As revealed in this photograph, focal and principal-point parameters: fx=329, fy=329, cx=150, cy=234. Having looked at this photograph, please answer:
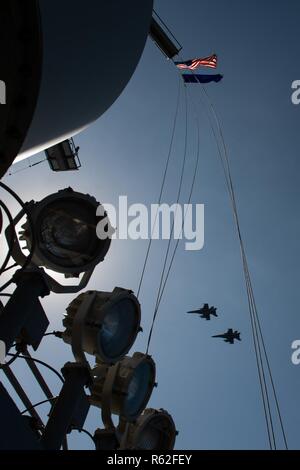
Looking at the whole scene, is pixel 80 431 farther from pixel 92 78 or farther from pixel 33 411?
pixel 92 78

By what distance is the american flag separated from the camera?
20.7 meters

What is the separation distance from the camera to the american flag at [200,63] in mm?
20745

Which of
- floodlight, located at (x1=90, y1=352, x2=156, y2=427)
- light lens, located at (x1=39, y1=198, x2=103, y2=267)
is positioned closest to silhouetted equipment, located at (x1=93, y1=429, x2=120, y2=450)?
floodlight, located at (x1=90, y1=352, x2=156, y2=427)

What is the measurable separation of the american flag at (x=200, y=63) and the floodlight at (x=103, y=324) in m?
17.7

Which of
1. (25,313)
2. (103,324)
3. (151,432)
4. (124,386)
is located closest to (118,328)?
(103,324)

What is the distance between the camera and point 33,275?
22.0ft

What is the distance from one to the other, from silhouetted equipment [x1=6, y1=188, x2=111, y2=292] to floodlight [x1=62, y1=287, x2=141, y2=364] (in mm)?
684

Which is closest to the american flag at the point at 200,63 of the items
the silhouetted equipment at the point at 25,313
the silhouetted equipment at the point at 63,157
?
the silhouetted equipment at the point at 63,157

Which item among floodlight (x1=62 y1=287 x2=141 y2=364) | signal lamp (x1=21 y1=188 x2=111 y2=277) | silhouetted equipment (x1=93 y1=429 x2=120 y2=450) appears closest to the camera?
floodlight (x1=62 y1=287 x2=141 y2=364)

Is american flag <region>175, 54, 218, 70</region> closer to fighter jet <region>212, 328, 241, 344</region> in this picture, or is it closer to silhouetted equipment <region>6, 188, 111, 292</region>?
silhouetted equipment <region>6, 188, 111, 292</region>

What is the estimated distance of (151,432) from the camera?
29.3 ft

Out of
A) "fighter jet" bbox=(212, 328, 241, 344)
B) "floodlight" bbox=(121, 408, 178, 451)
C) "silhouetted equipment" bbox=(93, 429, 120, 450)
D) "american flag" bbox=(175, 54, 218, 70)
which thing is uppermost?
"american flag" bbox=(175, 54, 218, 70)

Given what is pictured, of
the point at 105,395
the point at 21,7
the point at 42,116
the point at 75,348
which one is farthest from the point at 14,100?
the point at 105,395

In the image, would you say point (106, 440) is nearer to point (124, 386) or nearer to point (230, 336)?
point (124, 386)
